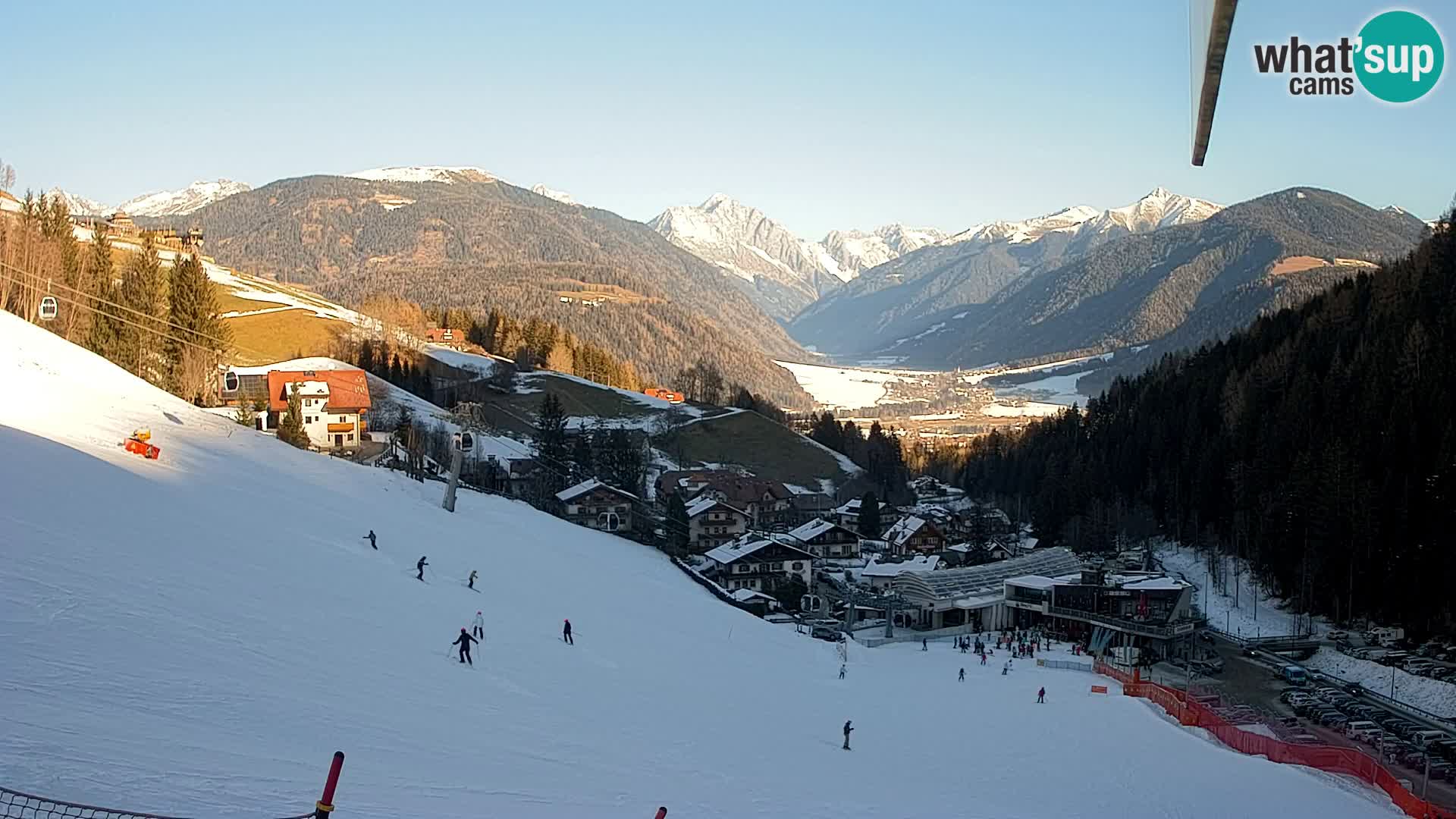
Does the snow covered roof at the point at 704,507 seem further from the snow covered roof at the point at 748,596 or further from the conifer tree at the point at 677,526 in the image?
the snow covered roof at the point at 748,596

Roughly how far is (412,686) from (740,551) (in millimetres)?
44293

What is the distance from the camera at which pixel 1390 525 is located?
4675 cm

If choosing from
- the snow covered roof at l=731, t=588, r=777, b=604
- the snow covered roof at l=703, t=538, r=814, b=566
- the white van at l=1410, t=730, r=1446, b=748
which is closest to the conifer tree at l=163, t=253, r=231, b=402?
the snow covered roof at l=703, t=538, r=814, b=566

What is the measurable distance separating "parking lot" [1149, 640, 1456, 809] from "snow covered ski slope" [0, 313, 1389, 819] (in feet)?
14.7

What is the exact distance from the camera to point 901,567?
63.5m

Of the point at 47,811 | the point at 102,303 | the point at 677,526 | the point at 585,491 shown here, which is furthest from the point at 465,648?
the point at 585,491

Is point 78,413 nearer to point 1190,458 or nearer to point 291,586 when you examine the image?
point 291,586

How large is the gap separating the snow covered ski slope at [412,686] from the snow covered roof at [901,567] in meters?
21.3

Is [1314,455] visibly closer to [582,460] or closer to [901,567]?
[901,567]

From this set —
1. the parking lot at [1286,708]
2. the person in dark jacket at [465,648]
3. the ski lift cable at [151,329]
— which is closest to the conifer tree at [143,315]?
the ski lift cable at [151,329]

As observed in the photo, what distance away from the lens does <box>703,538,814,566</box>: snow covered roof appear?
60019mm

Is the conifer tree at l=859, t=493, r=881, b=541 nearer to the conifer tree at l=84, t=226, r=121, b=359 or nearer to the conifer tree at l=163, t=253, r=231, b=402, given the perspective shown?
the conifer tree at l=163, t=253, r=231, b=402

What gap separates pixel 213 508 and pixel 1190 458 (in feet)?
202

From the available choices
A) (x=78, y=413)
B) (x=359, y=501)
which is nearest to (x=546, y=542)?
(x=359, y=501)
